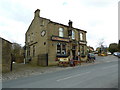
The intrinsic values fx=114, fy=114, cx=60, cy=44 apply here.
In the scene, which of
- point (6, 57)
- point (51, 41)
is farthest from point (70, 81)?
point (51, 41)

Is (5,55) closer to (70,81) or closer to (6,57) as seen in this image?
(6,57)

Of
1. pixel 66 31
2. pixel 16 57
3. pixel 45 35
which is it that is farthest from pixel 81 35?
pixel 16 57

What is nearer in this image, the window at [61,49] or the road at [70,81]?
the road at [70,81]

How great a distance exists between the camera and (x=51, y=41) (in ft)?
65.7

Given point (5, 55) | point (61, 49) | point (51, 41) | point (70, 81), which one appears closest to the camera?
point (70, 81)

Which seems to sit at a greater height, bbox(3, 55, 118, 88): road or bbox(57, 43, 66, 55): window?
bbox(57, 43, 66, 55): window

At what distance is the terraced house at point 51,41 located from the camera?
1988 cm

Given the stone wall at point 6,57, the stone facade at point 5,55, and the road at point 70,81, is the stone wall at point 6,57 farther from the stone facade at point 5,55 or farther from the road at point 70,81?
the road at point 70,81

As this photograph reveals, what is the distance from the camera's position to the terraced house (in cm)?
1988

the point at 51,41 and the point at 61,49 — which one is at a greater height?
the point at 51,41

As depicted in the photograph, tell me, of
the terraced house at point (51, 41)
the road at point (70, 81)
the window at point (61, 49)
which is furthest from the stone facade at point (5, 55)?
the window at point (61, 49)

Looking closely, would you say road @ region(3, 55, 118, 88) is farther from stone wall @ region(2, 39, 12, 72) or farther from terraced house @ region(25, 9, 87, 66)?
terraced house @ region(25, 9, 87, 66)

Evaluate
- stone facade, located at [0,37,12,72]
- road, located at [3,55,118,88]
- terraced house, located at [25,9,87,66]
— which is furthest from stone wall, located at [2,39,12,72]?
terraced house, located at [25,9,87,66]

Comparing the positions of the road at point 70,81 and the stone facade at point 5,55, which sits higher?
the stone facade at point 5,55
